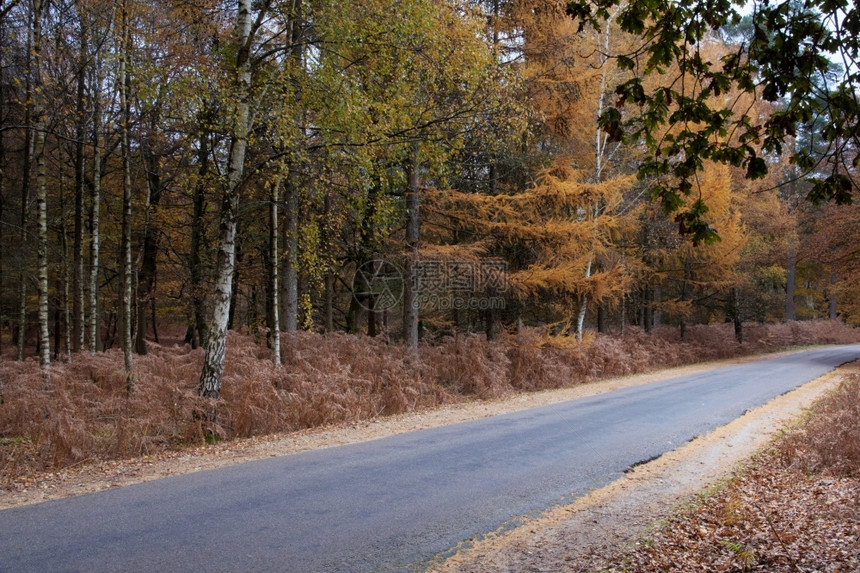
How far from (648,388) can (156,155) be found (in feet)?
47.4

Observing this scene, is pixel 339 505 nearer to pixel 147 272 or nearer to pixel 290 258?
pixel 290 258

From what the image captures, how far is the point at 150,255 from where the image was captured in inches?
742

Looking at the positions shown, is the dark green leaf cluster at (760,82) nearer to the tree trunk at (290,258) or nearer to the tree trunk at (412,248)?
the tree trunk at (290,258)

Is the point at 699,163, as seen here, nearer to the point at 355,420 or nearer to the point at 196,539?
the point at 196,539

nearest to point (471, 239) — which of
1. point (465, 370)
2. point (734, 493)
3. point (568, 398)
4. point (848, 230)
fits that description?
point (465, 370)

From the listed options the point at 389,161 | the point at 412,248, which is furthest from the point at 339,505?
the point at 412,248

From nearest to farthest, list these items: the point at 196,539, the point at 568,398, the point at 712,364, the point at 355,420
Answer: the point at 196,539
the point at 355,420
the point at 568,398
the point at 712,364

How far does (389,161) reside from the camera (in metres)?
11.3

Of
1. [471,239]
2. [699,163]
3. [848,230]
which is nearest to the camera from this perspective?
[699,163]

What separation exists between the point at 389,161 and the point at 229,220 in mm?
3957

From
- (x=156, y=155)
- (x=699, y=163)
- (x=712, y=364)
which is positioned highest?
(x=156, y=155)

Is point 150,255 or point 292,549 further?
point 150,255

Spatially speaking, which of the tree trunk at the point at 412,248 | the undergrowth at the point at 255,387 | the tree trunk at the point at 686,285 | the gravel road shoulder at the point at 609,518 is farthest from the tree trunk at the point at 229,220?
the tree trunk at the point at 686,285

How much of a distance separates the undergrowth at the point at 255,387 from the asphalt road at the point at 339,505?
1.85 m
